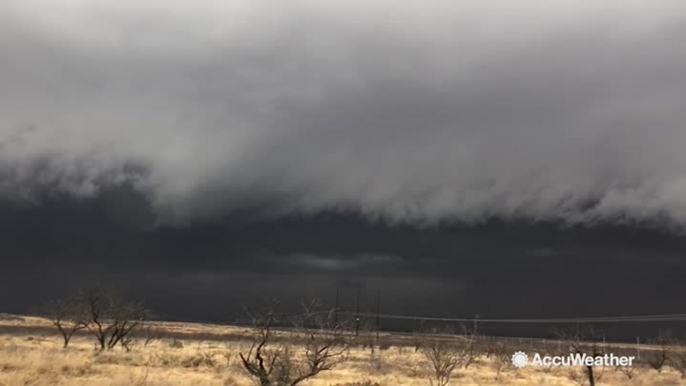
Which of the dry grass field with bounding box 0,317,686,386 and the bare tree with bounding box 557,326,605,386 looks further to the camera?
the bare tree with bounding box 557,326,605,386

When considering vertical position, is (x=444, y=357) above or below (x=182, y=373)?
above

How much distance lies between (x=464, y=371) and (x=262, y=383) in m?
31.9

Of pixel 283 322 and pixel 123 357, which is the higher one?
pixel 283 322

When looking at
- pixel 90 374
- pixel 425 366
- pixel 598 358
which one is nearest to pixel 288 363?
pixel 90 374

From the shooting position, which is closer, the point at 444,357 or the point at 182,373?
the point at 182,373

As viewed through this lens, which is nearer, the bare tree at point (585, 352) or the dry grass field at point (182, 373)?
the dry grass field at point (182, 373)

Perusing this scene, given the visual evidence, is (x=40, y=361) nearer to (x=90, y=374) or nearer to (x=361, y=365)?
(x=90, y=374)

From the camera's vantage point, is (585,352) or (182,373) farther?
(585,352)

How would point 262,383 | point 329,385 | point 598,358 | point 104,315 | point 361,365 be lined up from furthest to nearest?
point 104,315 → point 361,365 → point 598,358 → point 329,385 → point 262,383

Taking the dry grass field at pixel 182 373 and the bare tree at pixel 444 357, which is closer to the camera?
the dry grass field at pixel 182 373

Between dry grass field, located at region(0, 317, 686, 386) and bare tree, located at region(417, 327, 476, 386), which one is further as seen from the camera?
bare tree, located at region(417, 327, 476, 386)

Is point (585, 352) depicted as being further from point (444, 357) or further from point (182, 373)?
point (182, 373)

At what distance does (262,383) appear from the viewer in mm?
25969

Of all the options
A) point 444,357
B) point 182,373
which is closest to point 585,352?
point 444,357
